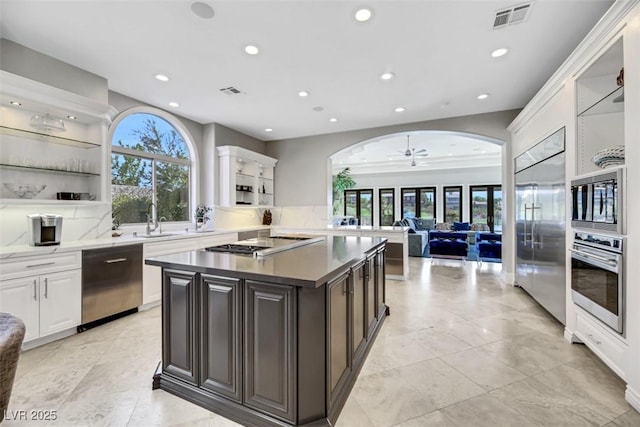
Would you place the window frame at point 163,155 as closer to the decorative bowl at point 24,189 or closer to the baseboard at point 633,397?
the decorative bowl at point 24,189

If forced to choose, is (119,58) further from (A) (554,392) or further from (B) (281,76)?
(A) (554,392)

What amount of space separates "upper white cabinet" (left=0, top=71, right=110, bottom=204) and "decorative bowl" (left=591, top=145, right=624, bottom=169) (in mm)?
4900

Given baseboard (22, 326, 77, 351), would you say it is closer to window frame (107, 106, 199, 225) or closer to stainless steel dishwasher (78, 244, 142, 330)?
stainless steel dishwasher (78, 244, 142, 330)

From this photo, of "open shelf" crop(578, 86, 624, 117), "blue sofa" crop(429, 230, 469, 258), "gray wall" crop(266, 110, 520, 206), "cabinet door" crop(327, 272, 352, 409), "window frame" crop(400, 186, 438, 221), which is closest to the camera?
"cabinet door" crop(327, 272, 352, 409)

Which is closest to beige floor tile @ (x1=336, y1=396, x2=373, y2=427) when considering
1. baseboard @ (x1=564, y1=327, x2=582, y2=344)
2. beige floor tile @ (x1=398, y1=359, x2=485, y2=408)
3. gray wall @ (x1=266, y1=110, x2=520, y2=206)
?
beige floor tile @ (x1=398, y1=359, x2=485, y2=408)

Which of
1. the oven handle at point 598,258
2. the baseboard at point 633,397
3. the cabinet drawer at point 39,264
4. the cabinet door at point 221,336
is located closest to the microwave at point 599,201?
the oven handle at point 598,258

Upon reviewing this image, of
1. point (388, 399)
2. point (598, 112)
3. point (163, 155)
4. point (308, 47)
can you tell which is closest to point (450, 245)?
point (598, 112)

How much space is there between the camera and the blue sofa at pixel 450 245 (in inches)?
242

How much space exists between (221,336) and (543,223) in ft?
12.0

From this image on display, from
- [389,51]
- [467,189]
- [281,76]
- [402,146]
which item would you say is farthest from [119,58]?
[467,189]

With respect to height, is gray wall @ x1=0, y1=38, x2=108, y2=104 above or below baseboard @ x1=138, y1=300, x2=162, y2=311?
above

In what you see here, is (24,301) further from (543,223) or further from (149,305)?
(543,223)

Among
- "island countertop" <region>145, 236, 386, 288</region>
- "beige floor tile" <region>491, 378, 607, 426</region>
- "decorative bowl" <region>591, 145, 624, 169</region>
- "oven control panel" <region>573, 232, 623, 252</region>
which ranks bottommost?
"beige floor tile" <region>491, 378, 607, 426</region>

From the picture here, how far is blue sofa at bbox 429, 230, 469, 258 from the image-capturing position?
614cm
